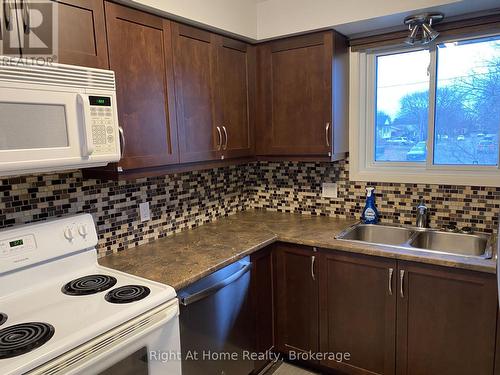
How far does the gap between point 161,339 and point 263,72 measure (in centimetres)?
176

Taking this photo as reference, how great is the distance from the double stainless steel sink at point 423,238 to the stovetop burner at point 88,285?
1251 millimetres

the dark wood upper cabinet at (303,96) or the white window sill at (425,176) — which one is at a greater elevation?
the dark wood upper cabinet at (303,96)

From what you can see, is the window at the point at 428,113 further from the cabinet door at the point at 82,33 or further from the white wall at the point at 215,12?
the cabinet door at the point at 82,33

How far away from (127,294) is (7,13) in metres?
1.07

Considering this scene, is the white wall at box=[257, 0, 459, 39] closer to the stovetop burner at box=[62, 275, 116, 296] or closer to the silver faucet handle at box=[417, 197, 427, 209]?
the silver faucet handle at box=[417, 197, 427, 209]

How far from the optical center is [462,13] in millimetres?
1998

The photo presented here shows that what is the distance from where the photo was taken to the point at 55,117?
1.28 meters

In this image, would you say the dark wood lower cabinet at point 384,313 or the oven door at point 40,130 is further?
the dark wood lower cabinet at point 384,313

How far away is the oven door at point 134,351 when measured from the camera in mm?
1097

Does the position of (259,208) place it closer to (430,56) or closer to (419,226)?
(419,226)

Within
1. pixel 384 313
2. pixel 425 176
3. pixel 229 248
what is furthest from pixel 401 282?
pixel 229 248

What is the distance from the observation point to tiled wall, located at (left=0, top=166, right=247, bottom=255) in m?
1.58

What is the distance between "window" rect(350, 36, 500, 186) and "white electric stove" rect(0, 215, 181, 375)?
1.67 meters

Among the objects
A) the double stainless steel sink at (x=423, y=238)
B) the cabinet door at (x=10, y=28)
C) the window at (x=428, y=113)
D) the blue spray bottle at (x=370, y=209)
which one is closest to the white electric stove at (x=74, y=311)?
the cabinet door at (x=10, y=28)
